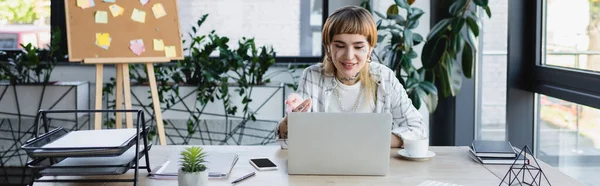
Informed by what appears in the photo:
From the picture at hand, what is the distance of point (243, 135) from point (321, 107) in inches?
82.1

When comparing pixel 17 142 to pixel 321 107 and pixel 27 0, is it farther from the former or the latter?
pixel 321 107

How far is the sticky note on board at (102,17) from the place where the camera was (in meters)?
3.65

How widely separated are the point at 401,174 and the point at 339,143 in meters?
0.23

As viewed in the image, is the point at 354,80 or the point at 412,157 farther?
the point at 354,80

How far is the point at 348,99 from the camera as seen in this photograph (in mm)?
2512

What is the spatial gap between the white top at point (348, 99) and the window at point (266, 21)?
214 centimetres

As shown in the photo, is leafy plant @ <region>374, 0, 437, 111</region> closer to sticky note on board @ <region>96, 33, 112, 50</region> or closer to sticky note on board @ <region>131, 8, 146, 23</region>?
sticky note on board @ <region>131, 8, 146, 23</region>

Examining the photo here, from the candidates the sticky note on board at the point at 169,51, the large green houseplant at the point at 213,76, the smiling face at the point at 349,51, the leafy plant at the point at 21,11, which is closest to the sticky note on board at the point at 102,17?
the sticky note on board at the point at 169,51

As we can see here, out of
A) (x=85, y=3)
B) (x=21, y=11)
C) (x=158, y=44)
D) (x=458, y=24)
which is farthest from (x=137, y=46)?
(x=458, y=24)

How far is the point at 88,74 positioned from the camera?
14.8 ft

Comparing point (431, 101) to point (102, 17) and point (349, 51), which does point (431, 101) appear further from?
point (102, 17)

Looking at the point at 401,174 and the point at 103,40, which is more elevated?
the point at 103,40

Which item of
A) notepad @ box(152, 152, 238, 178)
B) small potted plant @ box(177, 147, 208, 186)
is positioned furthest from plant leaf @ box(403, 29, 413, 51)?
small potted plant @ box(177, 147, 208, 186)

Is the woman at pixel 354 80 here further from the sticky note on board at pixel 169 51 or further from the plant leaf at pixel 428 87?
the sticky note on board at pixel 169 51
